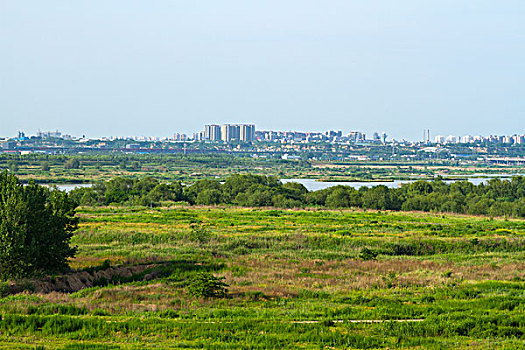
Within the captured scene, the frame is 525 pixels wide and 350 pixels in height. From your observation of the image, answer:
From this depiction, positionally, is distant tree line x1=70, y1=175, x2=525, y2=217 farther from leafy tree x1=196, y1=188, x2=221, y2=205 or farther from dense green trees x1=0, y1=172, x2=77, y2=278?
dense green trees x1=0, y1=172, x2=77, y2=278

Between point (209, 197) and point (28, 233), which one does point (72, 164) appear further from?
point (28, 233)

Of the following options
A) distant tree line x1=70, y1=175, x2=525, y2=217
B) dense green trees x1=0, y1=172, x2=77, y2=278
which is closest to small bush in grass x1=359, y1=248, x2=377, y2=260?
dense green trees x1=0, y1=172, x2=77, y2=278

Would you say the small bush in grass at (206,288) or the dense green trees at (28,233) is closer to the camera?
the small bush in grass at (206,288)

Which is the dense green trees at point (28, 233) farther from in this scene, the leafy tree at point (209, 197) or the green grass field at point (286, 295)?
the leafy tree at point (209, 197)

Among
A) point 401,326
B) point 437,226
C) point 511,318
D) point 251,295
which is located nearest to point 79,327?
point 251,295

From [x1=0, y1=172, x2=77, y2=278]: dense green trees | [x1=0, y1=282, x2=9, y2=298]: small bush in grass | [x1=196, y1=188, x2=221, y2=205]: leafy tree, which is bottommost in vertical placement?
[x1=196, y1=188, x2=221, y2=205]: leafy tree

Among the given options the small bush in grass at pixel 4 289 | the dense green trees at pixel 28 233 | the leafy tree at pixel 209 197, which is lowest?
the leafy tree at pixel 209 197

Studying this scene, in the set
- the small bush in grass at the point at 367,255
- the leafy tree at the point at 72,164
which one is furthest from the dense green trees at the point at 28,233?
the leafy tree at the point at 72,164
